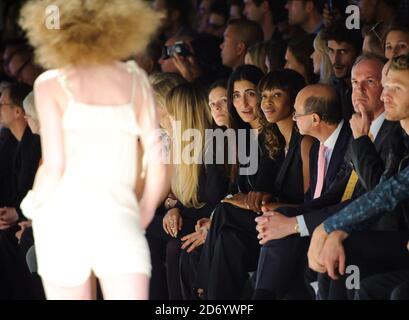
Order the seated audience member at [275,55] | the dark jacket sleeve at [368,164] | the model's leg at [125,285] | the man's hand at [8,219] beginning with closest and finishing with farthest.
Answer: the model's leg at [125,285]
the dark jacket sleeve at [368,164]
the seated audience member at [275,55]
the man's hand at [8,219]

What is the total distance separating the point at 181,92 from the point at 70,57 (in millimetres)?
1276

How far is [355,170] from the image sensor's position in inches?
207

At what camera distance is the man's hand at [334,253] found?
16.5 feet

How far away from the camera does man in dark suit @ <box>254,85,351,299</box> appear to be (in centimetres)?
536

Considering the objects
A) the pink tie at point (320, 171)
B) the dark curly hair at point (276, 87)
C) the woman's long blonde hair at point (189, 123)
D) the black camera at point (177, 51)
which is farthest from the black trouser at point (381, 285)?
the black camera at point (177, 51)

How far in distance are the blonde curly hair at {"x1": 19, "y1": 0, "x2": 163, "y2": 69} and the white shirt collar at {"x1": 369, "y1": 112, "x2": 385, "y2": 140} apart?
3.81 feet

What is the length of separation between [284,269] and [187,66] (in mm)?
1471

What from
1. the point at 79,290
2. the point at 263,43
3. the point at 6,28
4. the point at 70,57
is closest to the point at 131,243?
the point at 79,290

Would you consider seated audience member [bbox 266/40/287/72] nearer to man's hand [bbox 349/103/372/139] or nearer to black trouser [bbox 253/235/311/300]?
man's hand [bbox 349/103/372/139]

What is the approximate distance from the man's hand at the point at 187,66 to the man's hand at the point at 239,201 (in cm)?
87

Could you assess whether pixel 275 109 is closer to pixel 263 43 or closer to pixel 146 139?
pixel 263 43

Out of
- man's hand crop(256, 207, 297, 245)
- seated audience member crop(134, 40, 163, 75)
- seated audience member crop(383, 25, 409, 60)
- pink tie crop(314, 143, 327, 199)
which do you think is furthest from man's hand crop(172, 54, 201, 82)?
seated audience member crop(383, 25, 409, 60)

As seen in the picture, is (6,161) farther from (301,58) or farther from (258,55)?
(301,58)

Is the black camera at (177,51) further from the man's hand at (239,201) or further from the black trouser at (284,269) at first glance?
the black trouser at (284,269)
